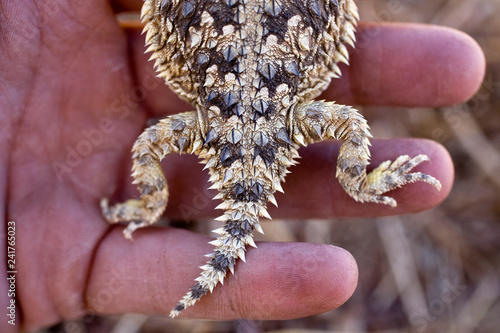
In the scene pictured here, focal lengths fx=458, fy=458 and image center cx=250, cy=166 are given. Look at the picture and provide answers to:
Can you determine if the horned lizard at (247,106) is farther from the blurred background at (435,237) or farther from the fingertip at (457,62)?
the blurred background at (435,237)

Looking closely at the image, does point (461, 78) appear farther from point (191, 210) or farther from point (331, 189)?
point (191, 210)

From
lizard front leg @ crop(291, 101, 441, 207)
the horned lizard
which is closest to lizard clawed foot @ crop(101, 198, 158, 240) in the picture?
the horned lizard

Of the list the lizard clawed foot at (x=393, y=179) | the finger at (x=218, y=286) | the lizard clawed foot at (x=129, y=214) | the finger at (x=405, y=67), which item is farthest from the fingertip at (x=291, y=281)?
the finger at (x=405, y=67)

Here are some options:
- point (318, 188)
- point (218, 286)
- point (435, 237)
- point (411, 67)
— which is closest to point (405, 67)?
point (411, 67)

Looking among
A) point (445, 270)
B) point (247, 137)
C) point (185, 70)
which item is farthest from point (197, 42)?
point (445, 270)

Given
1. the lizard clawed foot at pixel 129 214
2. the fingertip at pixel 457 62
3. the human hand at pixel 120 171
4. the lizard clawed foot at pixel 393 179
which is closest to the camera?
the human hand at pixel 120 171

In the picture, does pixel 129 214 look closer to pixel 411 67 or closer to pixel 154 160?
pixel 154 160

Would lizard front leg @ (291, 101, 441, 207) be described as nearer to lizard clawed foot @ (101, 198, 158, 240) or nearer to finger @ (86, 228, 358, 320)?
finger @ (86, 228, 358, 320)
